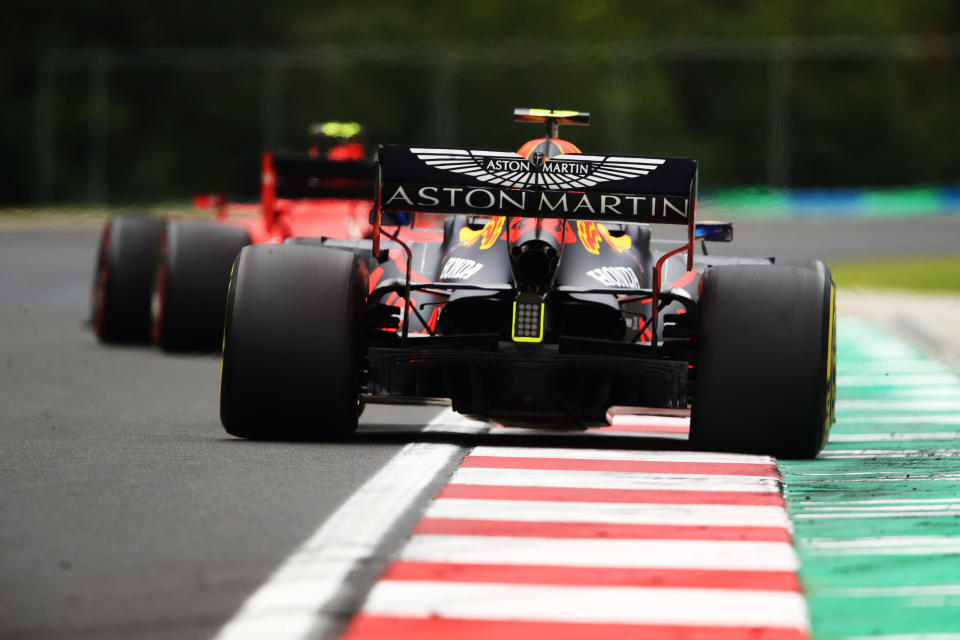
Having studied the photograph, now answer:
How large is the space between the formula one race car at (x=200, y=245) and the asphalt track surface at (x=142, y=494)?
736 mm

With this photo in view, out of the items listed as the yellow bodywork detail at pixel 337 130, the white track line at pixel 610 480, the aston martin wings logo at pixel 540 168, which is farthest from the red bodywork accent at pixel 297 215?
the white track line at pixel 610 480

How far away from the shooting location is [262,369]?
901cm

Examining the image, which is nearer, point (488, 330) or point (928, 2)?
point (488, 330)

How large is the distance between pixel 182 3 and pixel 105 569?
62.8 metres

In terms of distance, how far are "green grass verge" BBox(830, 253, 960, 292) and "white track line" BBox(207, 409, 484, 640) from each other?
20.8 metres

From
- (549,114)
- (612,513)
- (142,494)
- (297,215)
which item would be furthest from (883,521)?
(297,215)

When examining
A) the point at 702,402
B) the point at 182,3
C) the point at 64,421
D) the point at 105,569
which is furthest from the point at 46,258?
the point at 182,3

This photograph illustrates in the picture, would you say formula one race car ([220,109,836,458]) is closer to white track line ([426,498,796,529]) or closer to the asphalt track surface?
the asphalt track surface

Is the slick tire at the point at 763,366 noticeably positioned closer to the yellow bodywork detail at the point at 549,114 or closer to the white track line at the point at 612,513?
the yellow bodywork detail at the point at 549,114

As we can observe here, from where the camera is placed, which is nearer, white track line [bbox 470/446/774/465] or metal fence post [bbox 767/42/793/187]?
white track line [bbox 470/446/774/465]

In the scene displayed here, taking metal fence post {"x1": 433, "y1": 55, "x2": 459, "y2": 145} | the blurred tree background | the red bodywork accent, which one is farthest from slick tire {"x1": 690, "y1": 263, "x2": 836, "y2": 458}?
metal fence post {"x1": 433, "y1": 55, "x2": 459, "y2": 145}

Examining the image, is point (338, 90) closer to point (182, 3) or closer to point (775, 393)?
point (182, 3)

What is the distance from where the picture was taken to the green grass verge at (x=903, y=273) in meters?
28.7

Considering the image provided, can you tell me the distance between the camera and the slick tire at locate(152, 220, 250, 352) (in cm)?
1567
